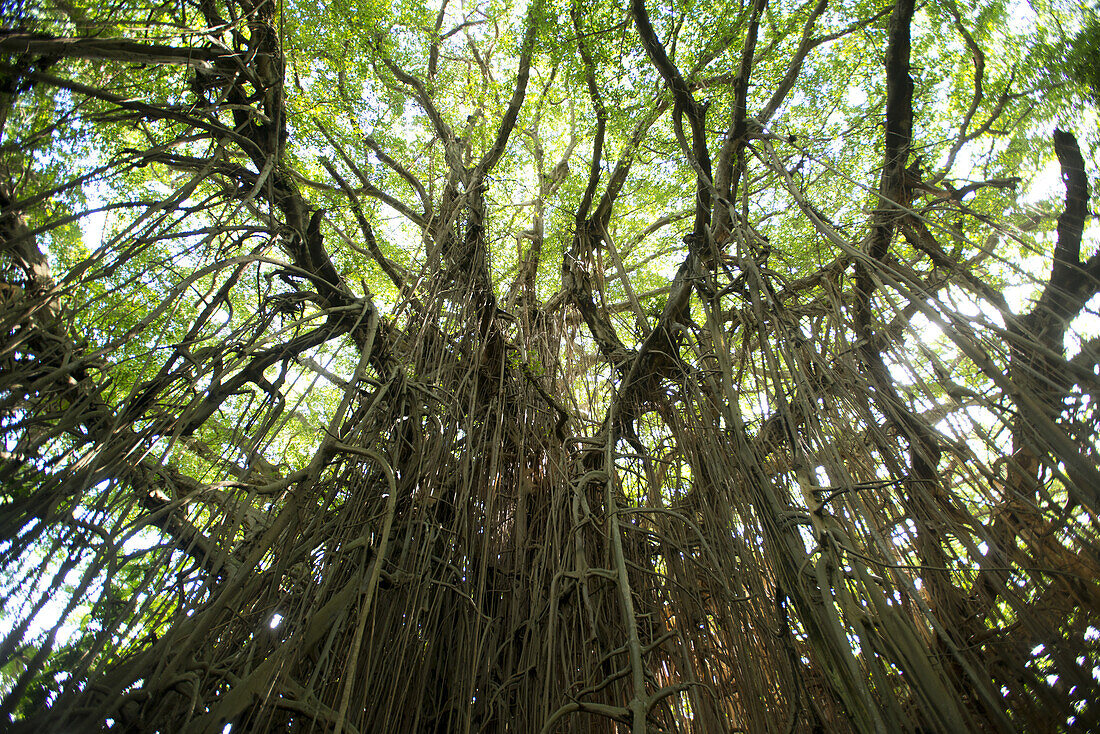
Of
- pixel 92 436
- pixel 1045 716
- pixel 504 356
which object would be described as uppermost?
pixel 504 356

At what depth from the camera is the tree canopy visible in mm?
1228

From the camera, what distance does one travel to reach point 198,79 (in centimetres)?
224

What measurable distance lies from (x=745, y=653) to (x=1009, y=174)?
303 cm

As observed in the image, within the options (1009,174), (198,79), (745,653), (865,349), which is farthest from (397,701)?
(1009,174)

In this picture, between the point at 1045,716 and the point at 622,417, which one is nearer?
the point at 1045,716

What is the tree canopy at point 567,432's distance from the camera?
4.03 ft

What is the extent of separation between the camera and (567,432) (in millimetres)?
2775

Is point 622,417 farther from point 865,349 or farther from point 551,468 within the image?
point 865,349

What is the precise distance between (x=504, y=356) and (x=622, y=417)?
0.69m

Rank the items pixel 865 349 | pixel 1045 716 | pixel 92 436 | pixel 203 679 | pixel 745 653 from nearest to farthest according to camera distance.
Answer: pixel 1045 716 < pixel 203 679 < pixel 92 436 < pixel 745 653 < pixel 865 349

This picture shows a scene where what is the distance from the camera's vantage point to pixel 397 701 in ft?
5.28

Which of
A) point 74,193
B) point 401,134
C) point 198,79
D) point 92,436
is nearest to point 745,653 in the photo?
point 92,436

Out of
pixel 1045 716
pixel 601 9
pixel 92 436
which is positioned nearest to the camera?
pixel 1045 716

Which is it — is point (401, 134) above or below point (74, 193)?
above
